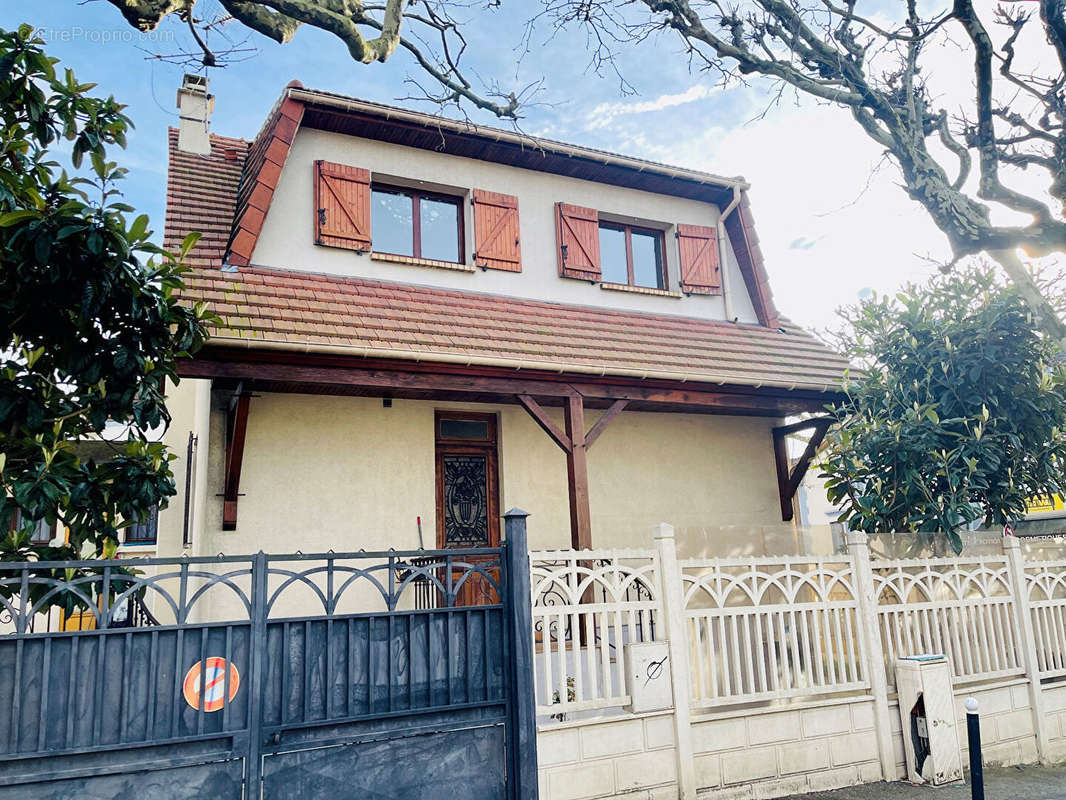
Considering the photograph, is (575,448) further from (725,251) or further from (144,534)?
(144,534)

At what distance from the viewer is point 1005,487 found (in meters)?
7.52

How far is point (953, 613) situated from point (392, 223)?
6.99m

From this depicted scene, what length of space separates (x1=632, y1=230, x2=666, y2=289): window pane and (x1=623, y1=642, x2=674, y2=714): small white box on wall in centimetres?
623

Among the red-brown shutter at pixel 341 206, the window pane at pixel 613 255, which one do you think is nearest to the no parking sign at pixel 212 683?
the red-brown shutter at pixel 341 206

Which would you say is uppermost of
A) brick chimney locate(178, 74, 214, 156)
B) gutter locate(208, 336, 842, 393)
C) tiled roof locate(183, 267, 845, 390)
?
brick chimney locate(178, 74, 214, 156)

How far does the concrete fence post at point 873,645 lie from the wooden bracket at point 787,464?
4073mm

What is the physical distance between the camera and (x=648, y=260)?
35.0ft

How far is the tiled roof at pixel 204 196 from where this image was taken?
26.7 ft

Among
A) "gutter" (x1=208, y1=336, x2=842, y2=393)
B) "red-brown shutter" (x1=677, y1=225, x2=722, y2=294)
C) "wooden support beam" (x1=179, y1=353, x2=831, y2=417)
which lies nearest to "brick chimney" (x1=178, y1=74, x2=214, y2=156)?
"wooden support beam" (x1=179, y1=353, x2=831, y2=417)

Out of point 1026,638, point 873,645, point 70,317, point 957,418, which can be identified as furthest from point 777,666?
point 70,317

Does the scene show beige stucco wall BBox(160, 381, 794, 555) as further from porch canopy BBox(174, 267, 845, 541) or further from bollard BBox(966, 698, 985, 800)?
bollard BBox(966, 698, 985, 800)

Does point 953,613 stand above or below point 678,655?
above

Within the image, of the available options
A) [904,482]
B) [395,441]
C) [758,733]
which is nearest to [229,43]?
[395,441]

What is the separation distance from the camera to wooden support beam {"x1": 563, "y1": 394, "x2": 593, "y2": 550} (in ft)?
25.4
